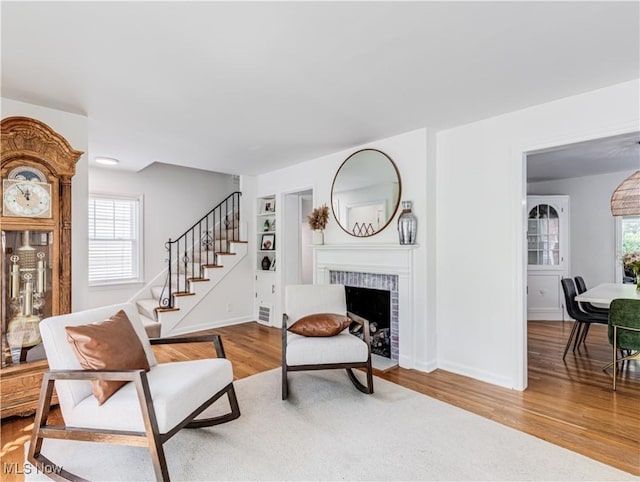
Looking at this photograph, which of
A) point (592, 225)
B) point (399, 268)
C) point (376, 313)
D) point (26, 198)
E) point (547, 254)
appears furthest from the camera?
point (547, 254)

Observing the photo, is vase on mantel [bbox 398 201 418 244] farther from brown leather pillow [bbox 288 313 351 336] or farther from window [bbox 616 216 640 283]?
window [bbox 616 216 640 283]

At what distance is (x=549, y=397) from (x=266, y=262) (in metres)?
4.09

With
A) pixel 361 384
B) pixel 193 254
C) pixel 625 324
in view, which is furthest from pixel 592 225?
pixel 193 254

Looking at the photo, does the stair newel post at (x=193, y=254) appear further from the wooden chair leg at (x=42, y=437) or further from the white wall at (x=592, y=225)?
the white wall at (x=592, y=225)

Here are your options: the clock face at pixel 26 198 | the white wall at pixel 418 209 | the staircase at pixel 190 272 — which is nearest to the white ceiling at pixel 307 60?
the white wall at pixel 418 209

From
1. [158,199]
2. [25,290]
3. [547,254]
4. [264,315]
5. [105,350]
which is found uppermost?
[158,199]

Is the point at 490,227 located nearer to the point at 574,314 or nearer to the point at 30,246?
the point at 574,314

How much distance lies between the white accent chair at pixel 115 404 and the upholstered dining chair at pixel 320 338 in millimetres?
789

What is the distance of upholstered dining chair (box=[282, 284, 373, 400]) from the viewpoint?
2777 mm

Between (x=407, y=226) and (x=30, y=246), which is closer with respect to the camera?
(x=30, y=246)

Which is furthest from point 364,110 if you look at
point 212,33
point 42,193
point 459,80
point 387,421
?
point 42,193

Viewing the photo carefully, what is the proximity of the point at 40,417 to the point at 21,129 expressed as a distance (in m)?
1.98

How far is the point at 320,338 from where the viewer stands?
293 centimetres

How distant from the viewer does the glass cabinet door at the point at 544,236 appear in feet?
19.4
